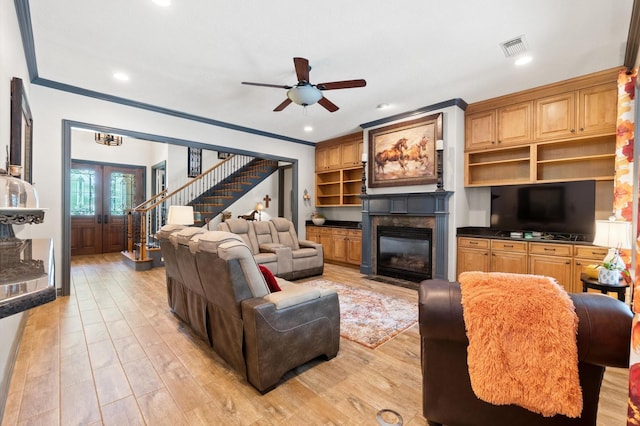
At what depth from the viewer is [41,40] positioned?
2.88m

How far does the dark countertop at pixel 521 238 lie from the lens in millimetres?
Result: 3601

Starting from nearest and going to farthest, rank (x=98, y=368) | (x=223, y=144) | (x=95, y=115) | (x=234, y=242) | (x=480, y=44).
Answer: (x=234, y=242) < (x=98, y=368) < (x=480, y=44) < (x=95, y=115) < (x=223, y=144)

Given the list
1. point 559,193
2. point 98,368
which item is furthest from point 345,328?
point 559,193

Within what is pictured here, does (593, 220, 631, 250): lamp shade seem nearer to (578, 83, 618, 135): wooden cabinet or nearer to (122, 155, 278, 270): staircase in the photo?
(578, 83, 618, 135): wooden cabinet

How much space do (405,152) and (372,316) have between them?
2895mm

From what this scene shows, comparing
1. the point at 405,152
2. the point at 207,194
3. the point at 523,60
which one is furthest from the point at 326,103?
the point at 207,194

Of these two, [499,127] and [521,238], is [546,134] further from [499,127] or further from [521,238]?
[521,238]

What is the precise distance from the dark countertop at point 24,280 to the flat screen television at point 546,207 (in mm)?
4919

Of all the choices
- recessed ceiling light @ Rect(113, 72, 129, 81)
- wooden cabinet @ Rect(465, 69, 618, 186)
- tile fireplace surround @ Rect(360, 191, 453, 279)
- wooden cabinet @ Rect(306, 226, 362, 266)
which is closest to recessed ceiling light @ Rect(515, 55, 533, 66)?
wooden cabinet @ Rect(465, 69, 618, 186)

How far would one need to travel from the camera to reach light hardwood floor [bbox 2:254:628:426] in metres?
1.70

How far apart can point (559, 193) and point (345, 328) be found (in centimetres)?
336

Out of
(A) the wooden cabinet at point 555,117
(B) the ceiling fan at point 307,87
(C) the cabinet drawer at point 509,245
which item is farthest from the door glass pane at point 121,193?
(A) the wooden cabinet at point 555,117

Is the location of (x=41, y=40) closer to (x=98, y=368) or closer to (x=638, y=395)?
(x=98, y=368)

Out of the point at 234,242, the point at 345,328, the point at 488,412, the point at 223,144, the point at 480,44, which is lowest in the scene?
the point at 345,328
